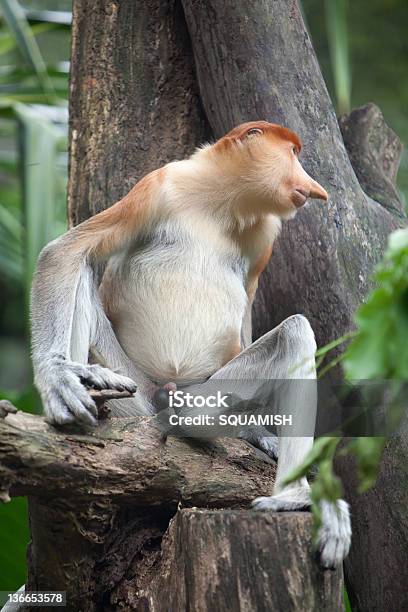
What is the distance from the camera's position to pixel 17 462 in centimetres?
221

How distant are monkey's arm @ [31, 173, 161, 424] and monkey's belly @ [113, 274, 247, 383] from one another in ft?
0.30

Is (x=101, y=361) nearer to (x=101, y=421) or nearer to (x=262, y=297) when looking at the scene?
(x=101, y=421)

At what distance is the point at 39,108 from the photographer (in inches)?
243

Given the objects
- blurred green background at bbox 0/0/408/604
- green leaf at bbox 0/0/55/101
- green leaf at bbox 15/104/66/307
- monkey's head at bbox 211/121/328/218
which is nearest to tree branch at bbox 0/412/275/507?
monkey's head at bbox 211/121/328/218

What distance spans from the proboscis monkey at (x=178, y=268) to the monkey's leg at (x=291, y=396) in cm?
1

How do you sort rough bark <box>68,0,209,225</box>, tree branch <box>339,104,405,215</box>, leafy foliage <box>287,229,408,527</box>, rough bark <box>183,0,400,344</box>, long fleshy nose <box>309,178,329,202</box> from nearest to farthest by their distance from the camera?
leafy foliage <box>287,229,408,527</box> → long fleshy nose <box>309,178,329,202</box> → rough bark <box>183,0,400,344</box> → rough bark <box>68,0,209,225</box> → tree branch <box>339,104,405,215</box>

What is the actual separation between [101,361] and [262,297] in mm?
963

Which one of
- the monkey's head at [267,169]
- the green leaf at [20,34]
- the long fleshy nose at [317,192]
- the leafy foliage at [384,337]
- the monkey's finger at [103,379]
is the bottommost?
the leafy foliage at [384,337]

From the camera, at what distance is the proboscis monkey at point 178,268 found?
2859 millimetres

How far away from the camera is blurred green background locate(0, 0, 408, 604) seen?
14.6ft

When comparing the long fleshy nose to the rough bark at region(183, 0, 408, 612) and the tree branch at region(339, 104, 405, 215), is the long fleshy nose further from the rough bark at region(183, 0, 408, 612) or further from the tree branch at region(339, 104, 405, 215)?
the tree branch at region(339, 104, 405, 215)

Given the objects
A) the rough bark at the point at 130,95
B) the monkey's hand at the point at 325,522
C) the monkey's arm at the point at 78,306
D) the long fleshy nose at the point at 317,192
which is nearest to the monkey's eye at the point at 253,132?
the long fleshy nose at the point at 317,192

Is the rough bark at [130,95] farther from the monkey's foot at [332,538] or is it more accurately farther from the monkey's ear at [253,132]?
the monkey's foot at [332,538]

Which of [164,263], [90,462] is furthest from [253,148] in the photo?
[90,462]
